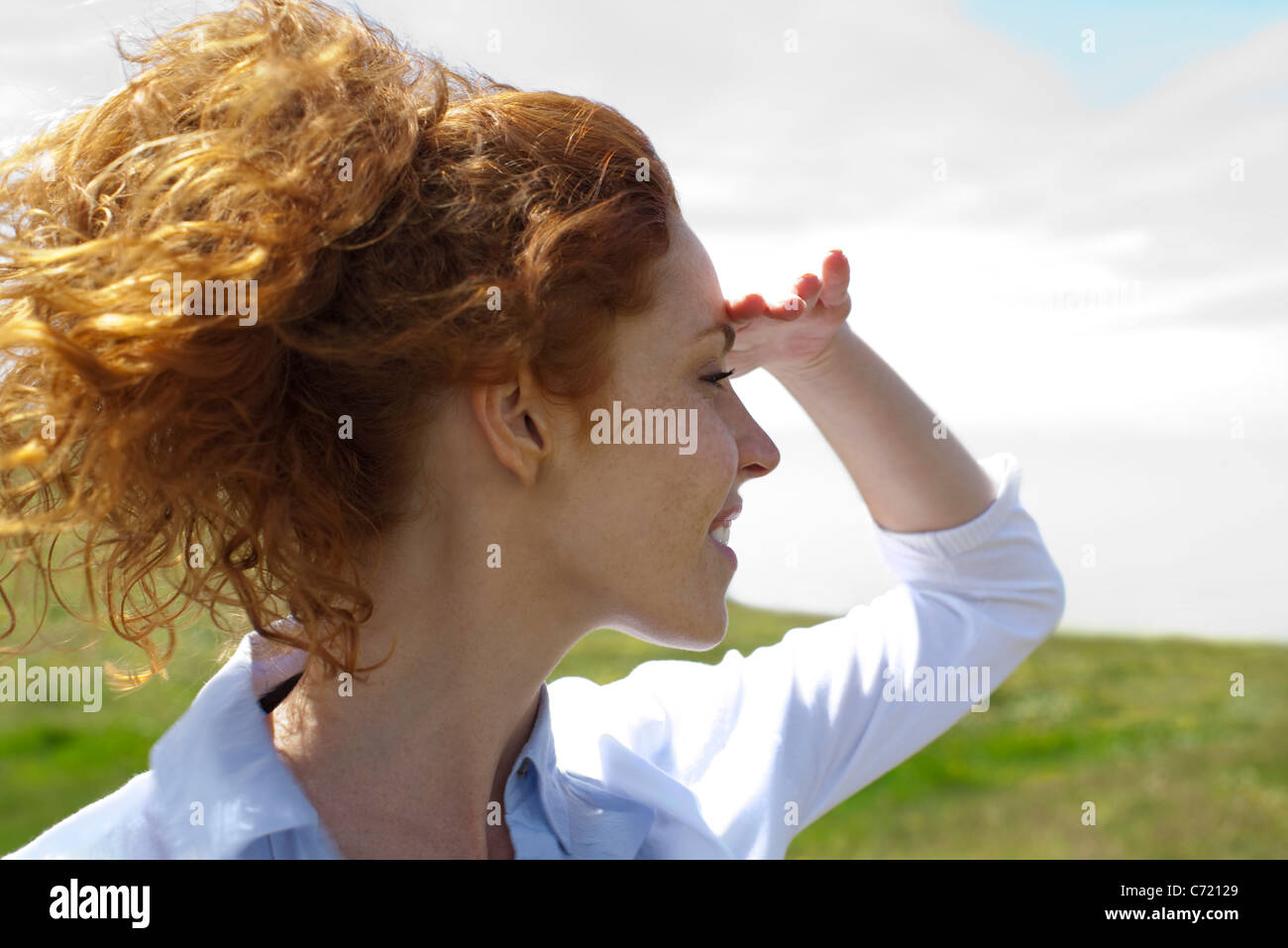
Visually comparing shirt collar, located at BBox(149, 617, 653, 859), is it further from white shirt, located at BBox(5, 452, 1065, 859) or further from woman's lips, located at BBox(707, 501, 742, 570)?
woman's lips, located at BBox(707, 501, 742, 570)

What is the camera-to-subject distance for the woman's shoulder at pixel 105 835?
1728 millimetres

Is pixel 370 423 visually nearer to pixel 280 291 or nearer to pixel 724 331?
pixel 280 291

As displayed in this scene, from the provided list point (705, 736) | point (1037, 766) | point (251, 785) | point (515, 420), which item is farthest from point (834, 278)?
point (1037, 766)

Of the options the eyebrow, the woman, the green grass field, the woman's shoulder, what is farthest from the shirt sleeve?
the green grass field

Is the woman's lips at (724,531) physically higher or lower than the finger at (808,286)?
lower

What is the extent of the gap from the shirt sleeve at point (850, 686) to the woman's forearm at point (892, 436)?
56 mm

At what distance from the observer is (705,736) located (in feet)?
7.84

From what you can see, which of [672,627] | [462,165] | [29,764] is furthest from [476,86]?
[29,764]

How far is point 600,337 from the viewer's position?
6.33 ft

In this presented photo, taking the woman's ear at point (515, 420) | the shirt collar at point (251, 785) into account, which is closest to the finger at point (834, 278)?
the woman's ear at point (515, 420)

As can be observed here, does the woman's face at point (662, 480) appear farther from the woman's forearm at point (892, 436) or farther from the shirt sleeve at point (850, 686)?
the woman's forearm at point (892, 436)

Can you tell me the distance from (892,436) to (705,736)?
0.77 meters

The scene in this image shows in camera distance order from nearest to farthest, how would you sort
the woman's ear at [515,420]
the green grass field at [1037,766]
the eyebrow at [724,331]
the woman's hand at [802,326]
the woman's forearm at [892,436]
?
the woman's ear at [515,420], the eyebrow at [724,331], the woman's hand at [802,326], the woman's forearm at [892,436], the green grass field at [1037,766]

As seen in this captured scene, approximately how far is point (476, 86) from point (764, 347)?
0.78 metres
